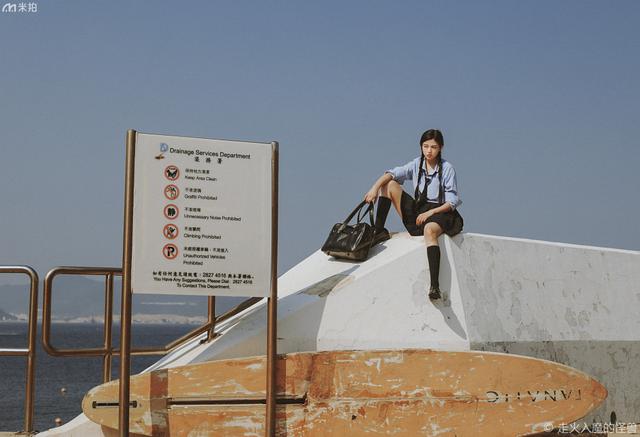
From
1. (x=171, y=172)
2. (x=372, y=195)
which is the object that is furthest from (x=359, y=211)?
(x=171, y=172)

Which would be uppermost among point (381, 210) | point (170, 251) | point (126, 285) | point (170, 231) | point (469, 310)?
point (381, 210)

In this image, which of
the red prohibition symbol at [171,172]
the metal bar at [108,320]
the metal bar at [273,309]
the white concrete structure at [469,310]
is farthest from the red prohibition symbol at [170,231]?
the metal bar at [108,320]

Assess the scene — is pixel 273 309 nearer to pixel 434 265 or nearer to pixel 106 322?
pixel 434 265

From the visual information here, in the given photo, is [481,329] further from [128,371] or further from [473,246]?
[128,371]

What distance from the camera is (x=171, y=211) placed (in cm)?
583

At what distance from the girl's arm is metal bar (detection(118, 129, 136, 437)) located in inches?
90.5

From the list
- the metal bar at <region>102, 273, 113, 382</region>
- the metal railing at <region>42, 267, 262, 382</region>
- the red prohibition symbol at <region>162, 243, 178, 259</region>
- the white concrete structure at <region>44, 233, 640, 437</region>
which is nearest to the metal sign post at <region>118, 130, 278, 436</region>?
the red prohibition symbol at <region>162, 243, 178, 259</region>

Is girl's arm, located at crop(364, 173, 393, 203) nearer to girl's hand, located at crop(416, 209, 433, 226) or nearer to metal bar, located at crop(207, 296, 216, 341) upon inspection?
girl's hand, located at crop(416, 209, 433, 226)

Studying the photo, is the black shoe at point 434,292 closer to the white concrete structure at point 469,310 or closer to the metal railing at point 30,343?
the white concrete structure at point 469,310

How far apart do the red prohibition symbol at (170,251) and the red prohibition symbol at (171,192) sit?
0.31 m

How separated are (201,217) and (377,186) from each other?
2.06m

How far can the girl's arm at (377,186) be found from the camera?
7410 mm

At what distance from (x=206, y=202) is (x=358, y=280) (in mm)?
1682

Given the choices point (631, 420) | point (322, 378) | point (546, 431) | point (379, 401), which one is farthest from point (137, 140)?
point (631, 420)
